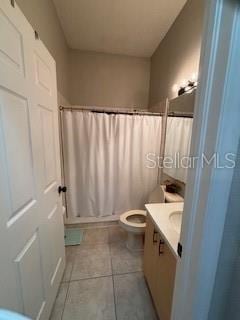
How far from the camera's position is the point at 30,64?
903 mm

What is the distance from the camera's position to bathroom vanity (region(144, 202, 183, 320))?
0.97 metres

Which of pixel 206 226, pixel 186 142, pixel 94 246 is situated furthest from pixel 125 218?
pixel 206 226

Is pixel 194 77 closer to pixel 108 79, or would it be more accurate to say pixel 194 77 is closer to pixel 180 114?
pixel 180 114

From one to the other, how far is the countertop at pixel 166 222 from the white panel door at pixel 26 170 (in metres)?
0.81

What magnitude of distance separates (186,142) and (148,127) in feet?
2.73

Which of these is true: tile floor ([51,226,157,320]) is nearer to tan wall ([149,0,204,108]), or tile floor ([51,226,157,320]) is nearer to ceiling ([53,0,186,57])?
tan wall ([149,0,204,108])

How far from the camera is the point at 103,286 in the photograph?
146cm

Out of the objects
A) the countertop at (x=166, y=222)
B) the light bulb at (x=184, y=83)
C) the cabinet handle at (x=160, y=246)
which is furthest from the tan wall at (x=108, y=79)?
the cabinet handle at (x=160, y=246)

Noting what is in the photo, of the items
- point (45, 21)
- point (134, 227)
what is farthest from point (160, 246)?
point (45, 21)

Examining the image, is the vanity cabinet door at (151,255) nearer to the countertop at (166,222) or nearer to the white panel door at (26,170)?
the countertop at (166,222)

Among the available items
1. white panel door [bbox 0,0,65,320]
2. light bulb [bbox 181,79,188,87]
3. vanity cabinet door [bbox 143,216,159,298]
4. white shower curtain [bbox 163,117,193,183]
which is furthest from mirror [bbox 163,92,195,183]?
white panel door [bbox 0,0,65,320]

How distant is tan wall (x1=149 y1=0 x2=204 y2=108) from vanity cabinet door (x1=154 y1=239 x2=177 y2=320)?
1.57m

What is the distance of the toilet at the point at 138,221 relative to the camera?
1.76 metres

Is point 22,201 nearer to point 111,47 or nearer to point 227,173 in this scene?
point 227,173
